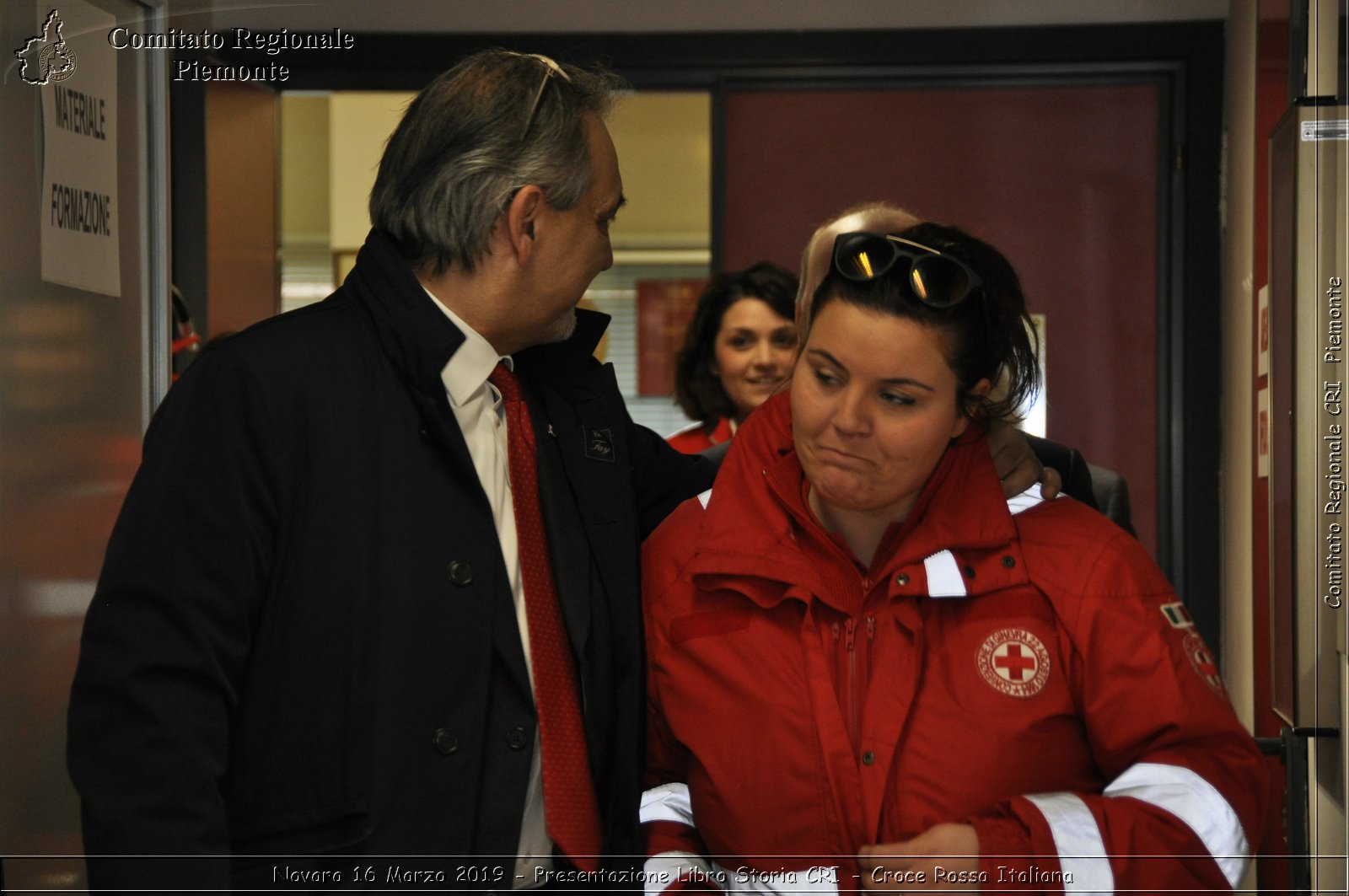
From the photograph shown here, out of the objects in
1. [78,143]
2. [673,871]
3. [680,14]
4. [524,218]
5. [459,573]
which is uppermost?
[680,14]

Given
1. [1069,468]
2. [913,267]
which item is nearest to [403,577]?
[913,267]

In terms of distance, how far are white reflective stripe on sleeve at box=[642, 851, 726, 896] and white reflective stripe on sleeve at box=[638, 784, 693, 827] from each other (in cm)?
5

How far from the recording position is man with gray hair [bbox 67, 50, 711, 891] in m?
1.33

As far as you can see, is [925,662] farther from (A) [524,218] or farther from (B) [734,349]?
(B) [734,349]

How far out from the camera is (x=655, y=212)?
6676mm

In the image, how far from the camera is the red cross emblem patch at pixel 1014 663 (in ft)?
4.66

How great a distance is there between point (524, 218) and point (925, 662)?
701 millimetres

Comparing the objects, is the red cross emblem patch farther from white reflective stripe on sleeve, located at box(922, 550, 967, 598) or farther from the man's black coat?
the man's black coat

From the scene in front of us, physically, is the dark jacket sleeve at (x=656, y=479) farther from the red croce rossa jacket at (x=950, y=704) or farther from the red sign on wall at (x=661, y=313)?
the red sign on wall at (x=661, y=313)

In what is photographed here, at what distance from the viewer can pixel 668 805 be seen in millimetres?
1587

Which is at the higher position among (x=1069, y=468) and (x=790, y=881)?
(x=1069, y=468)

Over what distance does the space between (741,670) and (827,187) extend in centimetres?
266

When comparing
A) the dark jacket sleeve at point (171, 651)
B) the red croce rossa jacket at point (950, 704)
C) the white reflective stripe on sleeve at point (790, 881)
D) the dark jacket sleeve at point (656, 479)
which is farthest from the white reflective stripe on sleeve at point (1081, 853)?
the dark jacket sleeve at point (171, 651)

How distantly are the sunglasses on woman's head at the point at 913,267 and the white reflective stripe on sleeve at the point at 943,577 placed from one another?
0.93ft
